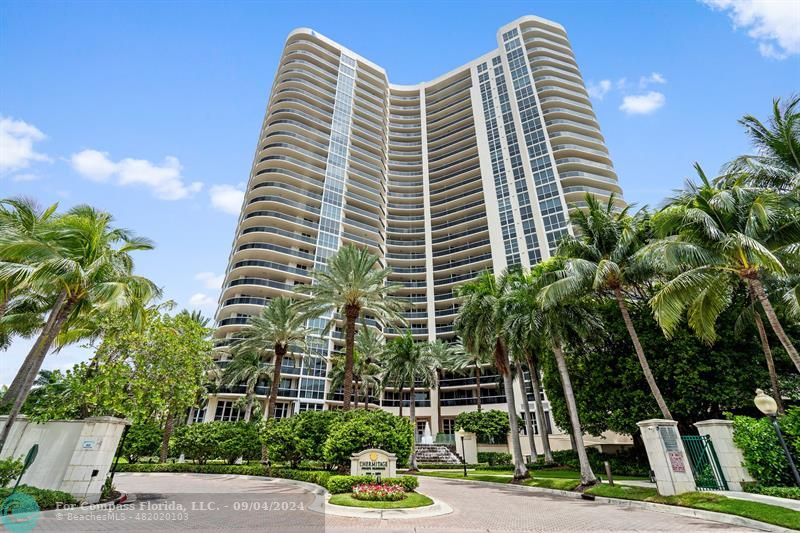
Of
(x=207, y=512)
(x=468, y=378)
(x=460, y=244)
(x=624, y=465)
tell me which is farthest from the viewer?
(x=460, y=244)

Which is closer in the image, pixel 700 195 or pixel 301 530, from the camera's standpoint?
pixel 301 530

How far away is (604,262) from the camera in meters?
19.4

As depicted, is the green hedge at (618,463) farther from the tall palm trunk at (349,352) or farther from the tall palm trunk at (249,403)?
the tall palm trunk at (249,403)

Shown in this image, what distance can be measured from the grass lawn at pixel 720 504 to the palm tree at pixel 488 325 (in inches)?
363

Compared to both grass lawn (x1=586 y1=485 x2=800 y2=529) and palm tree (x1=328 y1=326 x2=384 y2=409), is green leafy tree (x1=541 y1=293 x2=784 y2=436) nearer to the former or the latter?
grass lawn (x1=586 y1=485 x2=800 y2=529)

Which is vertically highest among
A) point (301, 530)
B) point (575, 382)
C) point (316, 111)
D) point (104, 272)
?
point (316, 111)

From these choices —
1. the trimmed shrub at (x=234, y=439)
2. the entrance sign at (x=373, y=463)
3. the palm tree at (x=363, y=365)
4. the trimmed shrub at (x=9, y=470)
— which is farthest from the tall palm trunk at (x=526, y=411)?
the trimmed shrub at (x=9, y=470)

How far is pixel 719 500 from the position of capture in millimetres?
12969

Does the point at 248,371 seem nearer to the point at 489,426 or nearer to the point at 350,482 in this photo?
the point at 489,426

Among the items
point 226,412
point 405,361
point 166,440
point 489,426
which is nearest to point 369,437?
point 405,361

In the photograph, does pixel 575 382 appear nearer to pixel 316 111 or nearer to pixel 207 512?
pixel 207 512

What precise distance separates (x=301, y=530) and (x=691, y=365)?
79.6ft

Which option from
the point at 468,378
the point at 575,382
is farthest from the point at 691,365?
the point at 468,378

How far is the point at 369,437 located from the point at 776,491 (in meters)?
15.7
